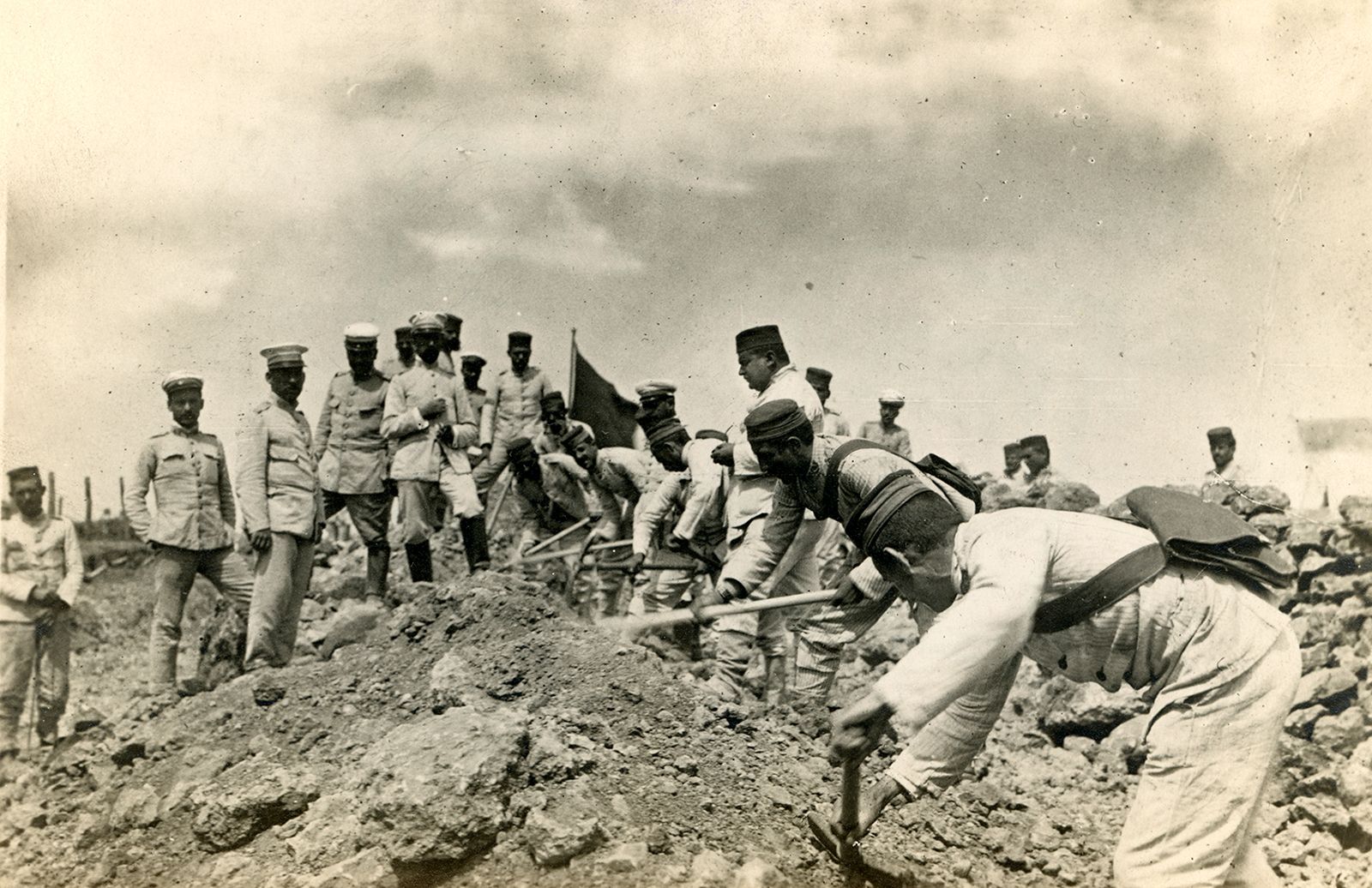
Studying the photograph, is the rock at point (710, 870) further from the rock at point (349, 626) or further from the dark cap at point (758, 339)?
the rock at point (349, 626)

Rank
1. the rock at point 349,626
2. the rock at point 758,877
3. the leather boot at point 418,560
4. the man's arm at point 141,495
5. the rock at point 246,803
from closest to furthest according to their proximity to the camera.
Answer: the rock at point 758,877, the rock at point 246,803, the man's arm at point 141,495, the rock at point 349,626, the leather boot at point 418,560

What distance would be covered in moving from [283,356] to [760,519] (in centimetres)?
246

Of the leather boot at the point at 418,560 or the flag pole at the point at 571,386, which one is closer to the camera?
the leather boot at the point at 418,560

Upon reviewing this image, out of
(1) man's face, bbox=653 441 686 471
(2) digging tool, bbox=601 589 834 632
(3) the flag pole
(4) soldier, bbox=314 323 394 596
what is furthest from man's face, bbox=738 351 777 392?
(4) soldier, bbox=314 323 394 596

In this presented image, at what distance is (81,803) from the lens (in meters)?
4.00

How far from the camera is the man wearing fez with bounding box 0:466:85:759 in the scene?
4426 millimetres

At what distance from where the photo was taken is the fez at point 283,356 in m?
4.84

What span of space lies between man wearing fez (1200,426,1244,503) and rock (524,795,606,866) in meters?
4.10

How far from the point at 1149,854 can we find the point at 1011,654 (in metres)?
0.58

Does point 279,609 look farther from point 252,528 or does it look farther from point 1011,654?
point 1011,654

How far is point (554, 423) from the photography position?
6926mm

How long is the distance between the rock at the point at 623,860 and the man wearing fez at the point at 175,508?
273 centimetres

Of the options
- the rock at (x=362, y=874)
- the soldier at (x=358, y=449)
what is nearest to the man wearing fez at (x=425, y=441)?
the soldier at (x=358, y=449)

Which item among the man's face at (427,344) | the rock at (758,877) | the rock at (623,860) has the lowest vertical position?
the rock at (758,877)
